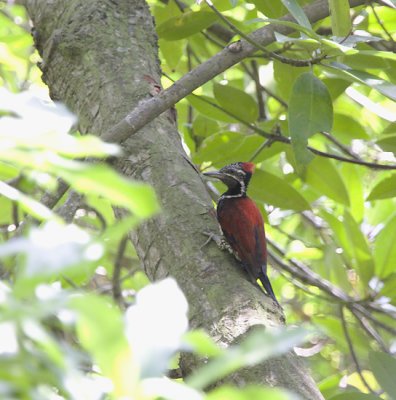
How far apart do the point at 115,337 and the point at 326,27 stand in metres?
3.30

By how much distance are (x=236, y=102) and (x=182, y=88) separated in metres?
0.84

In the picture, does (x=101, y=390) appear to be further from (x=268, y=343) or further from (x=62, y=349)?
(x=268, y=343)

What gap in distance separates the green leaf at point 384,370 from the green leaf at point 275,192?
44.0 inches

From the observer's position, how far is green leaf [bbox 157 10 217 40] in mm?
3145

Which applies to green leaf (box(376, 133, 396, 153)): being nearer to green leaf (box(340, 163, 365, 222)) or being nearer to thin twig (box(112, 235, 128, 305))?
green leaf (box(340, 163, 365, 222))

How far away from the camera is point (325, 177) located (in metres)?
3.59

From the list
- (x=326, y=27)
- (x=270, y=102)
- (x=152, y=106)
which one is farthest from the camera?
(x=270, y=102)

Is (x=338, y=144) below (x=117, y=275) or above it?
above

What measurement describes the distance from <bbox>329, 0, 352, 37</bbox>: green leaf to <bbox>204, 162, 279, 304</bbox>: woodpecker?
1233mm

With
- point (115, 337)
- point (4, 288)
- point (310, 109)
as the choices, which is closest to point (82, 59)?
point (310, 109)

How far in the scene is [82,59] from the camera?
2.92 metres

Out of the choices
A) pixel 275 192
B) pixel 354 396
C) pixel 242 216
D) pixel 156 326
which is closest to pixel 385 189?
pixel 275 192

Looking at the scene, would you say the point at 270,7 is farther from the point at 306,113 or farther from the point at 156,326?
the point at 156,326

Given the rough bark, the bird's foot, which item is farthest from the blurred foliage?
the bird's foot
